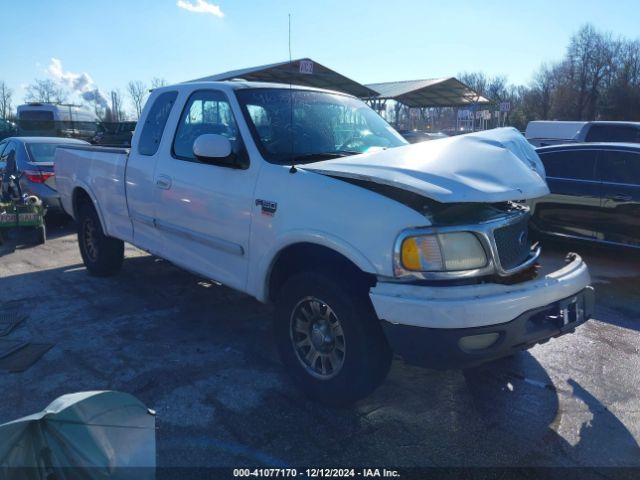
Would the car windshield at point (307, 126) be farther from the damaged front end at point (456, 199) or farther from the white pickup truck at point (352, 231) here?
the damaged front end at point (456, 199)

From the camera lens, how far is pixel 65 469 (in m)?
1.86

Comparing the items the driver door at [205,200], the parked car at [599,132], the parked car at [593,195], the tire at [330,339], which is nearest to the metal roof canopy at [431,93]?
the parked car at [599,132]

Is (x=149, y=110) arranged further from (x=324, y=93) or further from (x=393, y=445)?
(x=393, y=445)

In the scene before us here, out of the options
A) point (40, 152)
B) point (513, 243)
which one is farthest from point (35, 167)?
point (513, 243)

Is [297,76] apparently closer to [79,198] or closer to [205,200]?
[79,198]

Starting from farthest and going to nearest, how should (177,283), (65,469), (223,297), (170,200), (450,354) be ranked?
(177,283) < (223,297) < (170,200) < (450,354) < (65,469)

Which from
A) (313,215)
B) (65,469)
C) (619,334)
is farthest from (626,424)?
(65,469)

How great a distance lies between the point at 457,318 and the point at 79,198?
528 cm

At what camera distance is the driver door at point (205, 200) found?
3844mm

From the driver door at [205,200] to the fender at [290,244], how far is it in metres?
0.17

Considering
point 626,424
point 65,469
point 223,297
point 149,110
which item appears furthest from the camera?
point 223,297

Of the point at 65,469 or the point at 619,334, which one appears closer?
the point at 65,469

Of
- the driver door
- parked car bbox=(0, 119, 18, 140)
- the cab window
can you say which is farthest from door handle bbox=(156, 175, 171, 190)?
parked car bbox=(0, 119, 18, 140)

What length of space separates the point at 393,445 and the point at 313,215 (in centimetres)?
140
